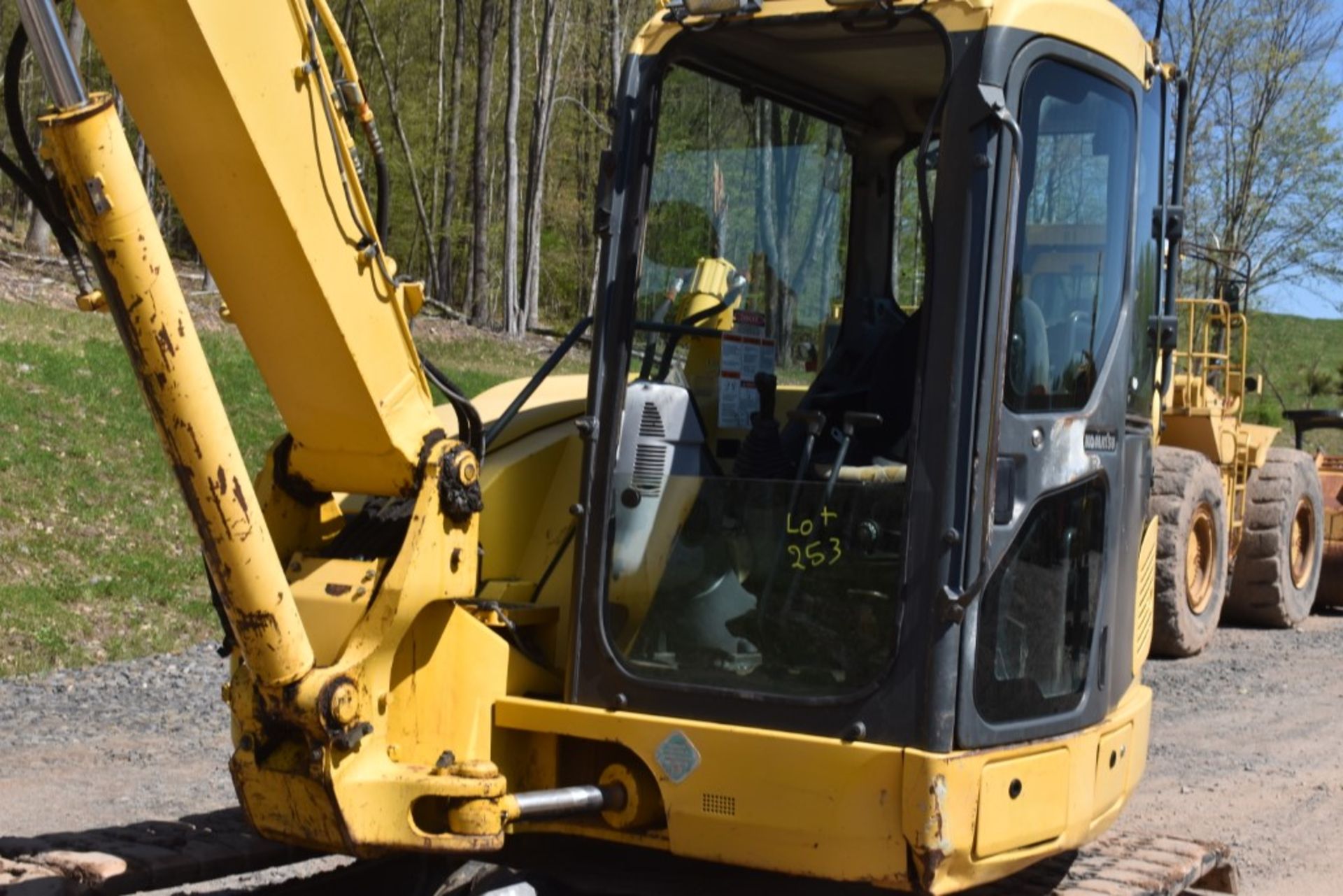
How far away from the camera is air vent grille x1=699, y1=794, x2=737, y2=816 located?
397 centimetres

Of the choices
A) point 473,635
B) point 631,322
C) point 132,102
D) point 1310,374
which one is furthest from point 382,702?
point 1310,374

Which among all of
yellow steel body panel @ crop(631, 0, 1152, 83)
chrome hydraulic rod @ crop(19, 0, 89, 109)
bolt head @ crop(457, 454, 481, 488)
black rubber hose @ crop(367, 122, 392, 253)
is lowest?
bolt head @ crop(457, 454, 481, 488)

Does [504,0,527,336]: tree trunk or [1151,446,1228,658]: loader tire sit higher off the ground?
[504,0,527,336]: tree trunk

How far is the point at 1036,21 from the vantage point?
3998 millimetres

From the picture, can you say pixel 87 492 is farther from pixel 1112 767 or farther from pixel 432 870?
pixel 1112 767

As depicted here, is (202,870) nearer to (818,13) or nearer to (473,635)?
(473,635)

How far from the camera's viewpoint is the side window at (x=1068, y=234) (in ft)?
13.3

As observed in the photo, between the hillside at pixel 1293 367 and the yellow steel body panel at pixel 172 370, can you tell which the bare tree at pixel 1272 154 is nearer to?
the hillside at pixel 1293 367

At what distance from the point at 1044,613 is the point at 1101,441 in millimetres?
484

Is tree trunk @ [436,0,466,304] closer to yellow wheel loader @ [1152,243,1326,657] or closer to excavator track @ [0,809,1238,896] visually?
yellow wheel loader @ [1152,243,1326,657]

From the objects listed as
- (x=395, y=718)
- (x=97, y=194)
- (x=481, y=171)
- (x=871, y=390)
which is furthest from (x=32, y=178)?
(x=481, y=171)

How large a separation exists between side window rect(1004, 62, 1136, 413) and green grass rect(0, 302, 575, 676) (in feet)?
23.2

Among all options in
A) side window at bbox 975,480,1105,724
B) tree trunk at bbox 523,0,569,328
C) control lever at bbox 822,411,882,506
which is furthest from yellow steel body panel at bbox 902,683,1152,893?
tree trunk at bbox 523,0,569,328

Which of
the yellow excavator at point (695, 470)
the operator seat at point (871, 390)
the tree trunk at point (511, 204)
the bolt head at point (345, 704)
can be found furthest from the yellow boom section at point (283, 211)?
the tree trunk at point (511, 204)
